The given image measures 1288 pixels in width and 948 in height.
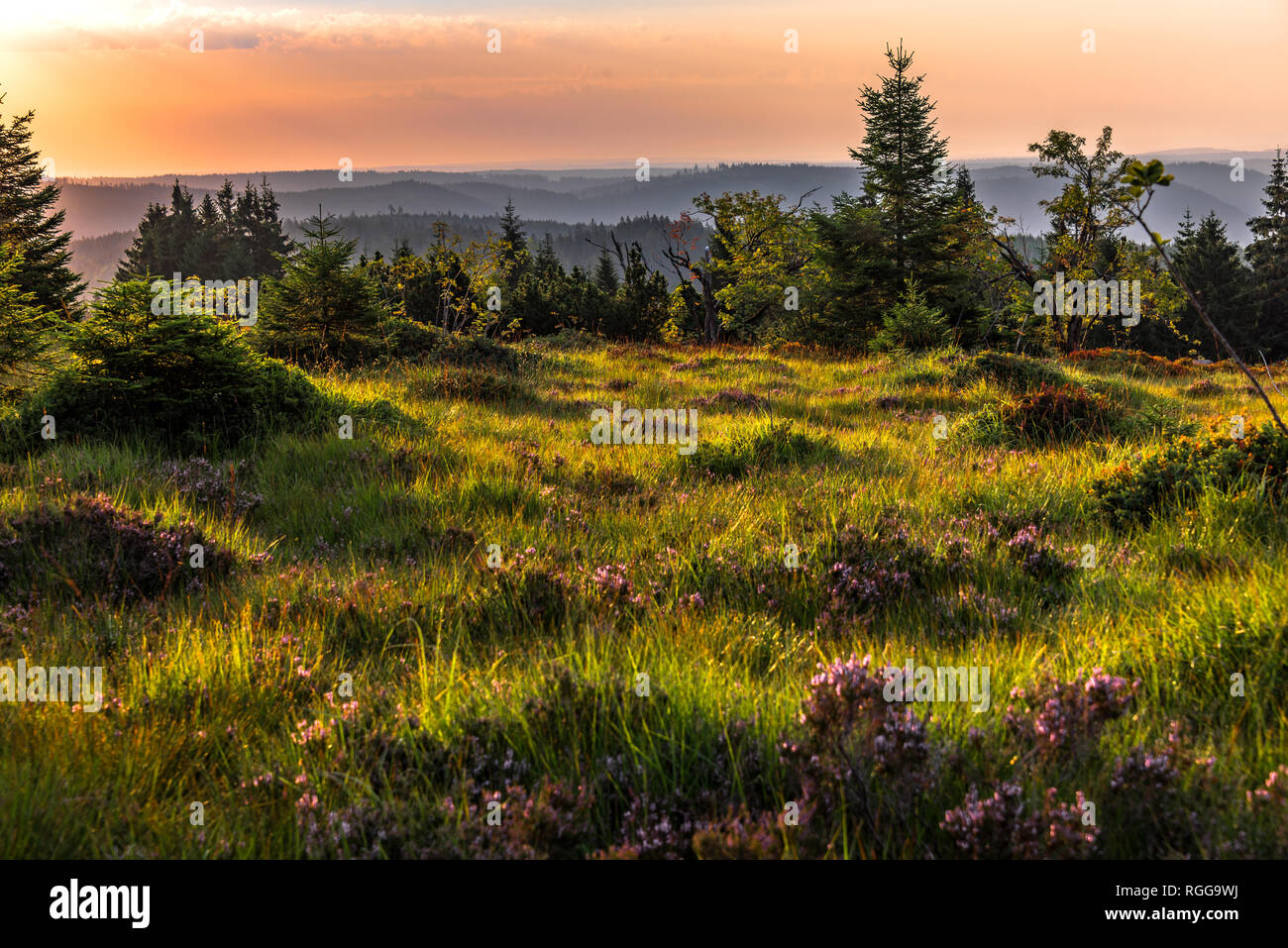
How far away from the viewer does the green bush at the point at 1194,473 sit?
4984 mm

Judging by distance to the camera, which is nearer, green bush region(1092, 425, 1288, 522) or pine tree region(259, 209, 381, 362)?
green bush region(1092, 425, 1288, 522)

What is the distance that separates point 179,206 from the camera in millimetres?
108375

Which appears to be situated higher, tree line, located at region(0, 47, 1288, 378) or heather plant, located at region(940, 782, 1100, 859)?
tree line, located at region(0, 47, 1288, 378)

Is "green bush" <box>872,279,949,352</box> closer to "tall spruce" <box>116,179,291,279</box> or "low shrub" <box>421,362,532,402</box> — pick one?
"low shrub" <box>421,362,532,402</box>

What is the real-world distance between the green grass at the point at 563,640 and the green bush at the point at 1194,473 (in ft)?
0.65

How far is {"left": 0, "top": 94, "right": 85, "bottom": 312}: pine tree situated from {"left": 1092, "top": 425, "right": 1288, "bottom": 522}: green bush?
50.5m

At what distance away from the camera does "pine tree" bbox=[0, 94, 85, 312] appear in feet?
134

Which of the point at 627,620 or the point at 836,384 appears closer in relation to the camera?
the point at 627,620

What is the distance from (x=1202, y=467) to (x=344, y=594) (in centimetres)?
614

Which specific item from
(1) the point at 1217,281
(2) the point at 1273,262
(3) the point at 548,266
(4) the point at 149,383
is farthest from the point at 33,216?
(2) the point at 1273,262

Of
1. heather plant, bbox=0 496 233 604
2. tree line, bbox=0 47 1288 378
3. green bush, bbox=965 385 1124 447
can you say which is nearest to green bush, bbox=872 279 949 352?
tree line, bbox=0 47 1288 378

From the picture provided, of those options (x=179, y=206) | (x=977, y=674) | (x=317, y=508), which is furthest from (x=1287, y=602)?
(x=179, y=206)
